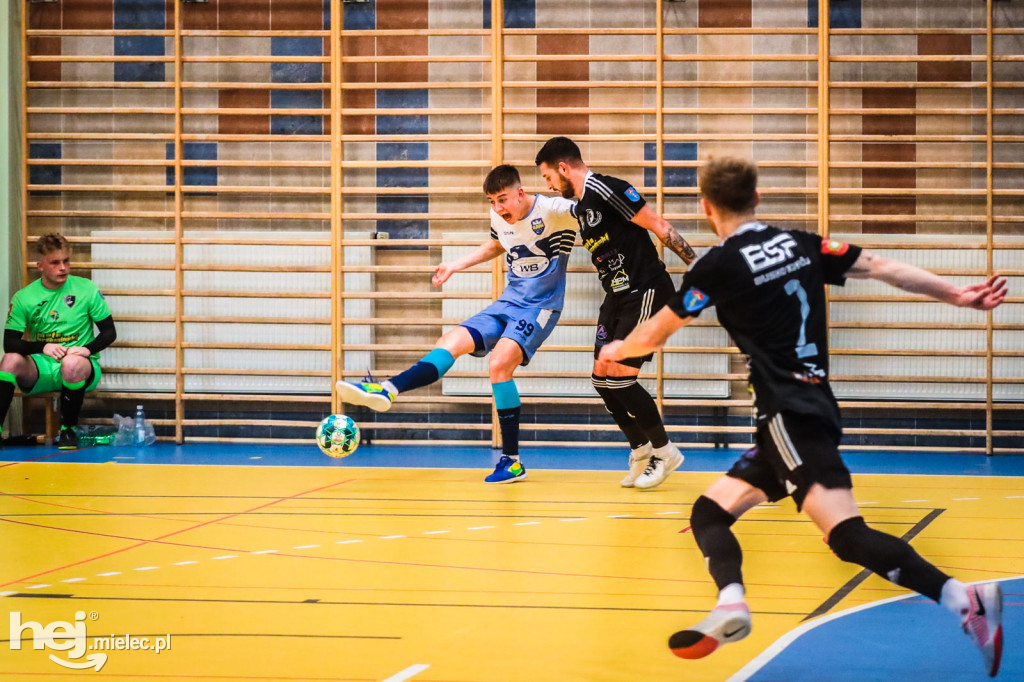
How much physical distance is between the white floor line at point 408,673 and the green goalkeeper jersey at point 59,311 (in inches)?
225

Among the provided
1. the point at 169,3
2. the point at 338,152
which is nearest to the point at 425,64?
the point at 338,152

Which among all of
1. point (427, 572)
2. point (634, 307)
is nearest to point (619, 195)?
point (634, 307)

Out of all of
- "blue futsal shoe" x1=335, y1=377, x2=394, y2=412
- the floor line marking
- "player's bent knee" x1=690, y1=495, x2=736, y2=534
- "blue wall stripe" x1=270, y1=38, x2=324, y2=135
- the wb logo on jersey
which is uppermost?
"blue wall stripe" x1=270, y1=38, x2=324, y2=135

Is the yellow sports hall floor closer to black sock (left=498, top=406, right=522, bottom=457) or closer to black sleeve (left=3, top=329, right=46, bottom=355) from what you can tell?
black sock (left=498, top=406, right=522, bottom=457)

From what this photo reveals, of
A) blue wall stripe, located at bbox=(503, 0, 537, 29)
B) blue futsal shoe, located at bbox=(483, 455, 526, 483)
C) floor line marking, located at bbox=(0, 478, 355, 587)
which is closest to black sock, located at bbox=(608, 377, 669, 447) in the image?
blue futsal shoe, located at bbox=(483, 455, 526, 483)

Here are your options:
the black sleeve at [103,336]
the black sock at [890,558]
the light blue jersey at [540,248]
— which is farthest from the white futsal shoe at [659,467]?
the black sleeve at [103,336]

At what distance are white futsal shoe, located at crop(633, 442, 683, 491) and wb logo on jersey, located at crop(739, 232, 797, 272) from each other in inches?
122

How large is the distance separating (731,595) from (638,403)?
3.12m

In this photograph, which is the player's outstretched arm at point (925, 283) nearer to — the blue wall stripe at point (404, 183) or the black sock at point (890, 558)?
the black sock at point (890, 558)

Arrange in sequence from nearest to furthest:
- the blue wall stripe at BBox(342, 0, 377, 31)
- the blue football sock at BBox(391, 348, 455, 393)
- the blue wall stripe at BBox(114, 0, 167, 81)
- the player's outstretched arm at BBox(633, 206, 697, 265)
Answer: the player's outstretched arm at BBox(633, 206, 697, 265)
the blue football sock at BBox(391, 348, 455, 393)
the blue wall stripe at BBox(342, 0, 377, 31)
the blue wall stripe at BBox(114, 0, 167, 81)

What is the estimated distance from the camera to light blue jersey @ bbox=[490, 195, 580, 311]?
5.89m

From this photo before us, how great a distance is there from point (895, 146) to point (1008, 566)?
14.9 feet

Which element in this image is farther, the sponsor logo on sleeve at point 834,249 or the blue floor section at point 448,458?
the blue floor section at point 448,458

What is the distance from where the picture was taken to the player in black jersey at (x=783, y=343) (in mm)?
2566
